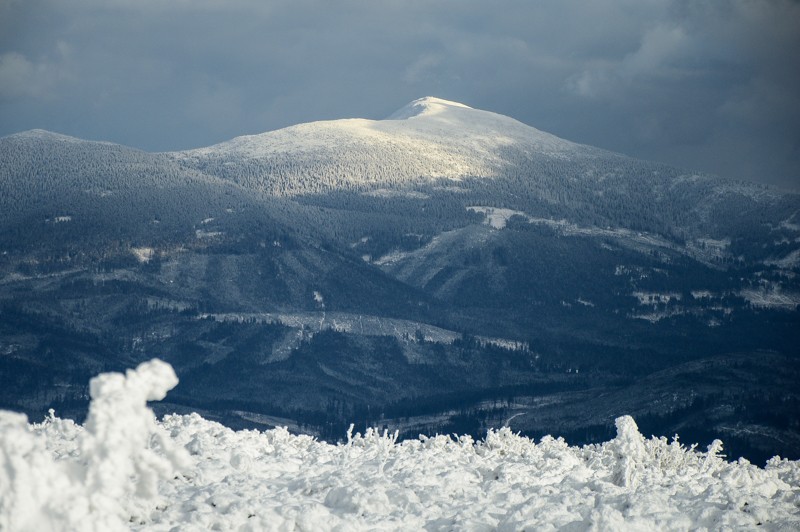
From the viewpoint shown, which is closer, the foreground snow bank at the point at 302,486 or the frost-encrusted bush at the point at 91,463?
the frost-encrusted bush at the point at 91,463

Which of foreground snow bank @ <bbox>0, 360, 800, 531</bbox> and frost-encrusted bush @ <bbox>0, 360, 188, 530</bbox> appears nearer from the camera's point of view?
frost-encrusted bush @ <bbox>0, 360, 188, 530</bbox>

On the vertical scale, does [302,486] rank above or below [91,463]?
below

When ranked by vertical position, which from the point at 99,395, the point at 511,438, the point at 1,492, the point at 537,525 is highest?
the point at 99,395

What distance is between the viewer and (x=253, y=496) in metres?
47.9

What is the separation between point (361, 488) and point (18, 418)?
16.9 meters

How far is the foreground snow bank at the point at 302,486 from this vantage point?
3659cm

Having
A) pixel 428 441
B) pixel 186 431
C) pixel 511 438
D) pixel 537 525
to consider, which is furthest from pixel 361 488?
pixel 511 438

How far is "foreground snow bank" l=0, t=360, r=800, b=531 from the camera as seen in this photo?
36594mm

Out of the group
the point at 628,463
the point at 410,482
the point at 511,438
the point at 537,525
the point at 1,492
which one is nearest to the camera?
the point at 1,492

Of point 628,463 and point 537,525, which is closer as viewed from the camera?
point 537,525

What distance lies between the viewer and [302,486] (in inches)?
2025

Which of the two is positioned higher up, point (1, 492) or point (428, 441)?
point (1, 492)

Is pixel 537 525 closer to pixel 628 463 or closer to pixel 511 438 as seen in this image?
pixel 628 463

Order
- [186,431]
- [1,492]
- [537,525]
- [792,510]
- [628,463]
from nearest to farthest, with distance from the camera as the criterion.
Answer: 1. [1,492]
2. [537,525]
3. [792,510]
4. [628,463]
5. [186,431]
